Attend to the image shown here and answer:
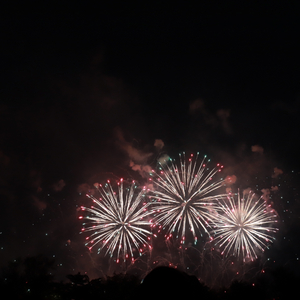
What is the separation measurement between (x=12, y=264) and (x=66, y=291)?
1771 cm

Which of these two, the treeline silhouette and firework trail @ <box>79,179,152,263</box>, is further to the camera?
firework trail @ <box>79,179,152,263</box>

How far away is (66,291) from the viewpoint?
65.3 feet

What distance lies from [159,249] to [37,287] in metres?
16.6

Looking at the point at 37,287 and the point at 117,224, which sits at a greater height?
the point at 117,224

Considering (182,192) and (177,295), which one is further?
(182,192)

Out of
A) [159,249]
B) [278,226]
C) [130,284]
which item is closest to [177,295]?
[130,284]

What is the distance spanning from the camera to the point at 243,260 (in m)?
39.8

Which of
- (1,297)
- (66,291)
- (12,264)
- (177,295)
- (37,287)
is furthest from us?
(12,264)

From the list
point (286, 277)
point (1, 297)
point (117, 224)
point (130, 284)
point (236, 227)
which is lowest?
point (1, 297)

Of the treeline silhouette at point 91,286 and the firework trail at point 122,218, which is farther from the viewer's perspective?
the firework trail at point 122,218

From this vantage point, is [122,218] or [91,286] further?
[122,218]

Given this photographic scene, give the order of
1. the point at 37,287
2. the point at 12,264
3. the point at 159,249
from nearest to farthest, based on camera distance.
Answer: the point at 37,287
the point at 12,264
the point at 159,249

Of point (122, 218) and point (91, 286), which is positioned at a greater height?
point (122, 218)

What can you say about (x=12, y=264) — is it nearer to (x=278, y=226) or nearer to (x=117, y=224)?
→ (x=117, y=224)
